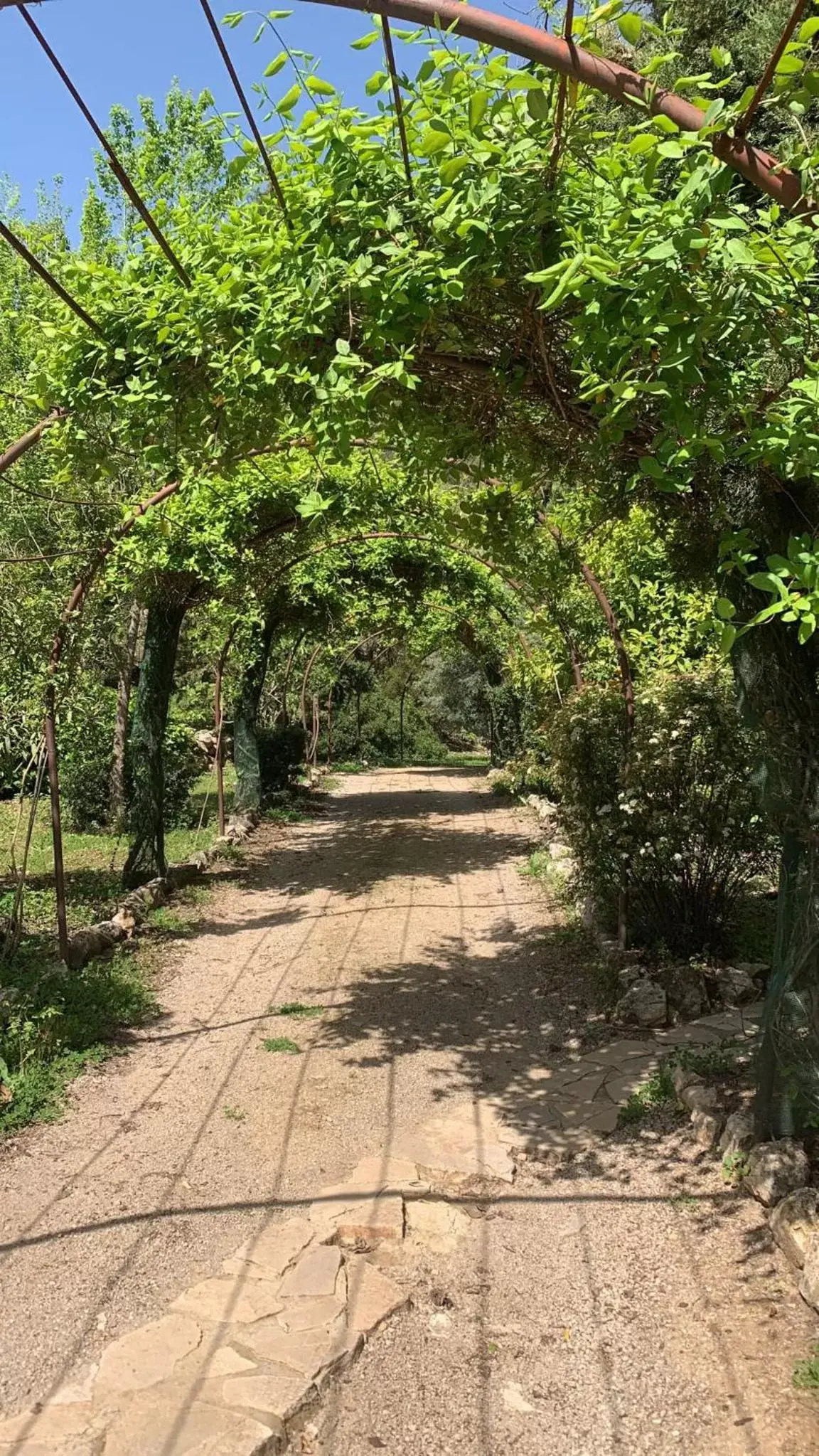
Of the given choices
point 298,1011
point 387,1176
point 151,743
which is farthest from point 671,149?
point 151,743

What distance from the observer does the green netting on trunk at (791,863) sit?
3105 millimetres

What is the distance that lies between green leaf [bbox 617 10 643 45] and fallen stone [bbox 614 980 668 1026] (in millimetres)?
4127

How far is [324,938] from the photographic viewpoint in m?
7.26

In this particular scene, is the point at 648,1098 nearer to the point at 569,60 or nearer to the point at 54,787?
the point at 569,60

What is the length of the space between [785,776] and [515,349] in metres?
1.72

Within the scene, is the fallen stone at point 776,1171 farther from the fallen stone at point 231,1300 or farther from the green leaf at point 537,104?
the green leaf at point 537,104

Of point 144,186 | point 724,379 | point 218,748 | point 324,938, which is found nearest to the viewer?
point 724,379

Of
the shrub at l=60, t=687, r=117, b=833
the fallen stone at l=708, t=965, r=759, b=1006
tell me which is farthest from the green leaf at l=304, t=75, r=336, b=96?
the shrub at l=60, t=687, r=117, b=833

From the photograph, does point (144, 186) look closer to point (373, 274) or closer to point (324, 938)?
point (324, 938)

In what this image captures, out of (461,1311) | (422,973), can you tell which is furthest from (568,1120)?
(422,973)

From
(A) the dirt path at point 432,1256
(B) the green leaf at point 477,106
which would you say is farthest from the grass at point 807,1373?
(B) the green leaf at point 477,106

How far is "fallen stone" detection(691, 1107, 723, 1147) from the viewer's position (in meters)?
3.53

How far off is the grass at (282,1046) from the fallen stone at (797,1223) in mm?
2556

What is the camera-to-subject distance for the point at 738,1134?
11.1ft
